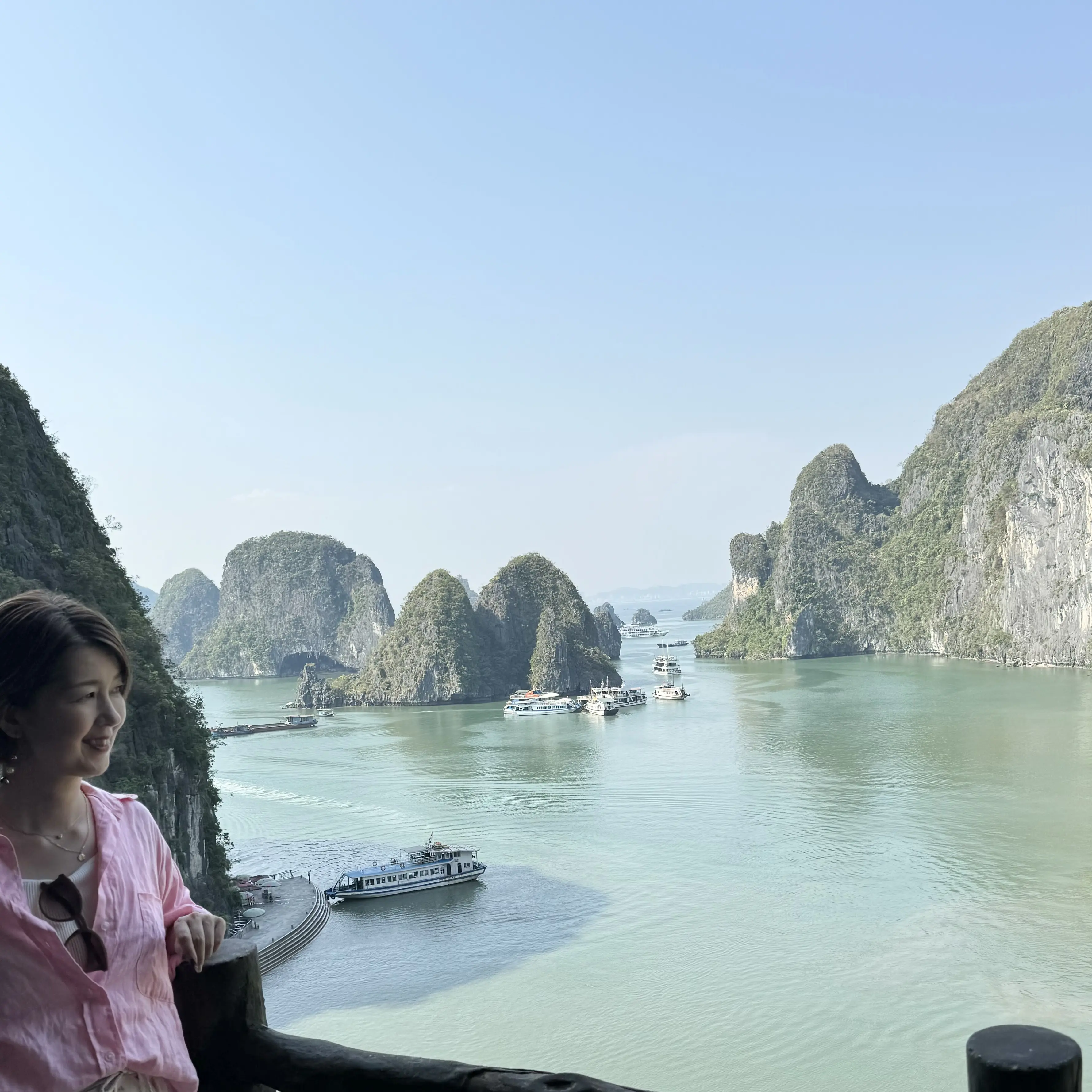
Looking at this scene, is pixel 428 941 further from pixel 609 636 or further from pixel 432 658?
pixel 609 636

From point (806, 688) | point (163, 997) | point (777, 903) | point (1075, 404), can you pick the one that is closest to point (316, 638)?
point (806, 688)

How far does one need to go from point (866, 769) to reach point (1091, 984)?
8449 millimetres

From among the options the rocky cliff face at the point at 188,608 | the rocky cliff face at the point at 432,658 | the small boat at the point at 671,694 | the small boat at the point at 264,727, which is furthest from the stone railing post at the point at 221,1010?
the rocky cliff face at the point at 188,608

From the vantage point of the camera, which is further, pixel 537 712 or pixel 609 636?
pixel 609 636

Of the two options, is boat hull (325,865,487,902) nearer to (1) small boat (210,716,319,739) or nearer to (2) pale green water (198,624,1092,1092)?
(2) pale green water (198,624,1092,1092)

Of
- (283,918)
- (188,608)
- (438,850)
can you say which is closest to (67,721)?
(283,918)

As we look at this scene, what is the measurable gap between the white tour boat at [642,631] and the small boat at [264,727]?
43.2m

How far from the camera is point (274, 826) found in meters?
15.4

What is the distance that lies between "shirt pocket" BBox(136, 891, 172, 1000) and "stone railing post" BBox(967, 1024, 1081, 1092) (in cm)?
61

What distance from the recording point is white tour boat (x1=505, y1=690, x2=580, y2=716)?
28578mm

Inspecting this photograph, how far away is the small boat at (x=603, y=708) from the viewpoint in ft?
89.9

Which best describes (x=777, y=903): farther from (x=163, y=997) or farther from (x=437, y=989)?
(x=163, y=997)

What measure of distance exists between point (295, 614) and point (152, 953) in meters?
54.2

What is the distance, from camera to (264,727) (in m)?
27.9
